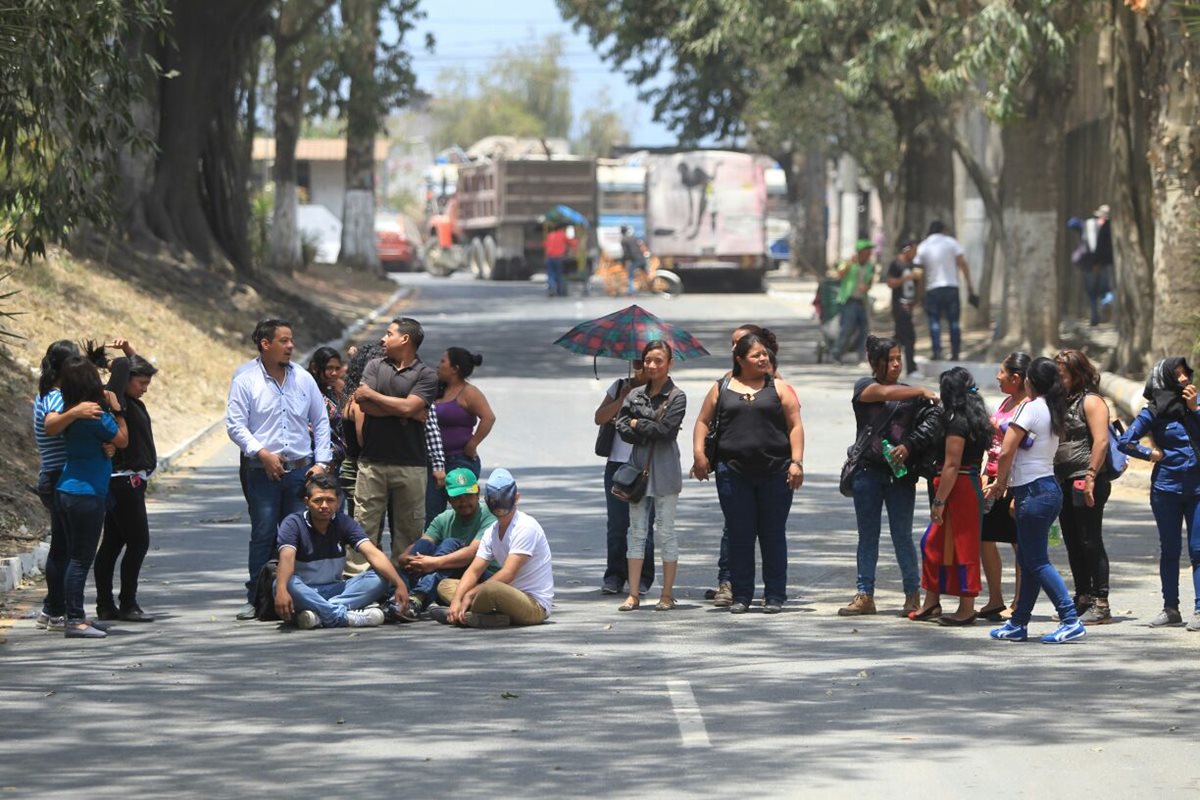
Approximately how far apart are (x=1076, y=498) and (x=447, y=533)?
140 inches

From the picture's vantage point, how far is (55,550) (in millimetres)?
11922

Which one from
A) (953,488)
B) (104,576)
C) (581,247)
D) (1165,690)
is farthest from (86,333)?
(581,247)

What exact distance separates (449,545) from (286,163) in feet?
115

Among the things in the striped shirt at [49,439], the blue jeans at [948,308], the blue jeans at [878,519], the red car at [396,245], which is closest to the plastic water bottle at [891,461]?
the blue jeans at [878,519]

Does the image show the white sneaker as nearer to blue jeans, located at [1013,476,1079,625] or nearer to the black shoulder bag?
the black shoulder bag

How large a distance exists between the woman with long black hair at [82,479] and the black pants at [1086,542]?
207 inches

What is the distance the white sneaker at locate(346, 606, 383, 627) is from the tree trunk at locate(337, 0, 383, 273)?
32334 millimetres

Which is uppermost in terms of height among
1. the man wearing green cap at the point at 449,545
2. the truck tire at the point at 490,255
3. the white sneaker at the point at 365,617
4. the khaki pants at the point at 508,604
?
the truck tire at the point at 490,255

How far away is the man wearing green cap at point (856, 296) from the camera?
28859 millimetres

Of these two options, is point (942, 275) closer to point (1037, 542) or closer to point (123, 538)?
point (1037, 542)

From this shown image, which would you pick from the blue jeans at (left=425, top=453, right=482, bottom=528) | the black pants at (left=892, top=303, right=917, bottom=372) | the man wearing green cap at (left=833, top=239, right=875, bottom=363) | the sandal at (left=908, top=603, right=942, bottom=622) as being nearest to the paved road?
the sandal at (left=908, top=603, right=942, bottom=622)

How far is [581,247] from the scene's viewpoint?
1998 inches

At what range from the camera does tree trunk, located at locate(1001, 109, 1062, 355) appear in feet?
92.5

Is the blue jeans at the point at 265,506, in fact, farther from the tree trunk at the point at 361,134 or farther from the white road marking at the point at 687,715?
the tree trunk at the point at 361,134
